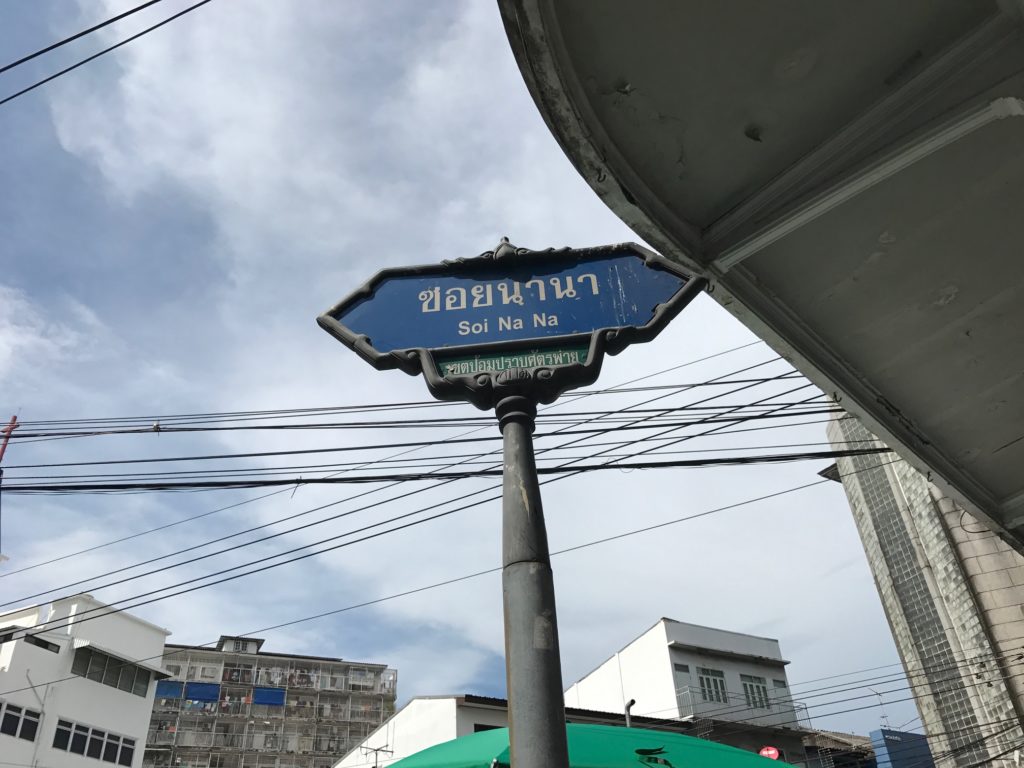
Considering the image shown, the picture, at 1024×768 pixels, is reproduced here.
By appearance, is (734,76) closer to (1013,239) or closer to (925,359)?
(1013,239)

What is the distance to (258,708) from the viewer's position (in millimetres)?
55969

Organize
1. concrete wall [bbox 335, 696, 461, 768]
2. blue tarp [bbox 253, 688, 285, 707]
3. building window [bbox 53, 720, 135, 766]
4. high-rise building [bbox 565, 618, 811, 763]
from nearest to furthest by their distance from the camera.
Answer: building window [bbox 53, 720, 135, 766]
concrete wall [bbox 335, 696, 461, 768]
high-rise building [bbox 565, 618, 811, 763]
blue tarp [bbox 253, 688, 285, 707]

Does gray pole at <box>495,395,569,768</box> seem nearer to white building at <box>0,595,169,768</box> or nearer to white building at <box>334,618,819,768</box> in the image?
white building at <box>0,595,169,768</box>

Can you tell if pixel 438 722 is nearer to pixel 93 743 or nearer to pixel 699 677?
pixel 93 743

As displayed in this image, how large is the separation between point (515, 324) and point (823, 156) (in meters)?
1.27

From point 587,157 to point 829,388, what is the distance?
191 cm

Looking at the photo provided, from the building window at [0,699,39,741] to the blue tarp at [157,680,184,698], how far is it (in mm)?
34109

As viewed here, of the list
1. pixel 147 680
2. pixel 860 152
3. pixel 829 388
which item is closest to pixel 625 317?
pixel 860 152

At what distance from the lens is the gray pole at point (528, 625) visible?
1755 mm

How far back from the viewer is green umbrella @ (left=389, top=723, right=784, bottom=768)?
12.2ft

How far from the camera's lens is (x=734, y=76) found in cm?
250

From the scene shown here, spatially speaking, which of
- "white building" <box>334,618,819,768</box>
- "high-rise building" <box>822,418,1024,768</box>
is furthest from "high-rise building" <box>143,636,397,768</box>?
"high-rise building" <box>822,418,1024,768</box>

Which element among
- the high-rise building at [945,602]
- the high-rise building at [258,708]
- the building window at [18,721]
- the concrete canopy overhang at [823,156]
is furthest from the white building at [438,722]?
the high-rise building at [258,708]

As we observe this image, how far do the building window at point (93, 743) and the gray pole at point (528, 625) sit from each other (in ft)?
87.0
